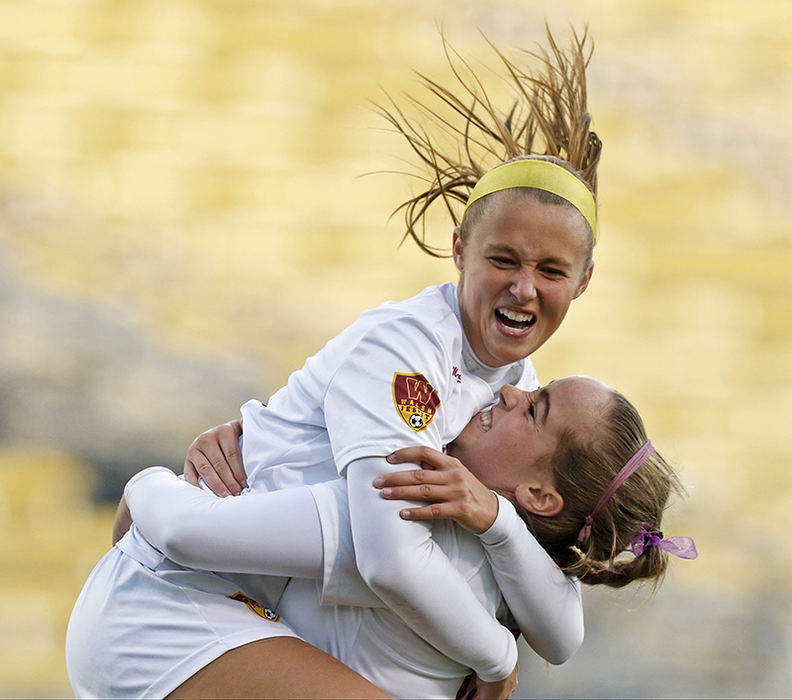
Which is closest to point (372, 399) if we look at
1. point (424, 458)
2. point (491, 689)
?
point (424, 458)

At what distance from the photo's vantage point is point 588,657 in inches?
150

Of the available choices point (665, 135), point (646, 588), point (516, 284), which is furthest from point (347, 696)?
point (665, 135)

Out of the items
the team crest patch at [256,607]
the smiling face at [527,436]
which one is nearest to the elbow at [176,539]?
the team crest patch at [256,607]

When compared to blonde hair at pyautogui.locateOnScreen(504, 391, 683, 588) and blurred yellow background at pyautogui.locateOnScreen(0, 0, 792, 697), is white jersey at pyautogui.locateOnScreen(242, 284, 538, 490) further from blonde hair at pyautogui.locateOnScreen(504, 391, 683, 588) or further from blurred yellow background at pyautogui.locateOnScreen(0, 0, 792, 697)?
blurred yellow background at pyautogui.locateOnScreen(0, 0, 792, 697)

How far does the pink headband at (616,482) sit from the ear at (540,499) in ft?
0.19

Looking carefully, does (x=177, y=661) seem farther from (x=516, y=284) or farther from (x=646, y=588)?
(x=646, y=588)

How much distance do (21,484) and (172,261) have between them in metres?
0.92

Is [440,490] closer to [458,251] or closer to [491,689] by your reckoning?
[491,689]

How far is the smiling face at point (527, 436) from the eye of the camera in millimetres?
1938

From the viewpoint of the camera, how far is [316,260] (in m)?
3.85

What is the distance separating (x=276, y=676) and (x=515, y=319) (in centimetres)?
74

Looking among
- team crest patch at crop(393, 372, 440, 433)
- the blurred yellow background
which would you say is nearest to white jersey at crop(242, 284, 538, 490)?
team crest patch at crop(393, 372, 440, 433)

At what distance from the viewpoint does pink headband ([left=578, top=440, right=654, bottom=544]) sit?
1910mm

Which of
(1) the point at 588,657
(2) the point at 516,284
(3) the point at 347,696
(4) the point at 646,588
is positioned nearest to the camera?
(3) the point at 347,696
